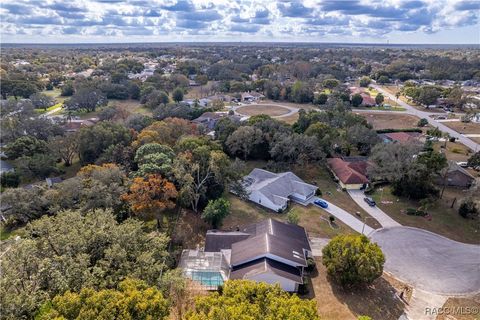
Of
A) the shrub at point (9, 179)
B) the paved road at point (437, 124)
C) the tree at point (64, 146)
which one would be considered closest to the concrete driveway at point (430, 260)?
the paved road at point (437, 124)

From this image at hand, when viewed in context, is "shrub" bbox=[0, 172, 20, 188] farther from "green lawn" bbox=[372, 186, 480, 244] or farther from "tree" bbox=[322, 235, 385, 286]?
"green lawn" bbox=[372, 186, 480, 244]

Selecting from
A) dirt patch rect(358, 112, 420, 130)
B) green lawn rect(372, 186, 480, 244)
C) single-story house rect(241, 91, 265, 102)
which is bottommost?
green lawn rect(372, 186, 480, 244)

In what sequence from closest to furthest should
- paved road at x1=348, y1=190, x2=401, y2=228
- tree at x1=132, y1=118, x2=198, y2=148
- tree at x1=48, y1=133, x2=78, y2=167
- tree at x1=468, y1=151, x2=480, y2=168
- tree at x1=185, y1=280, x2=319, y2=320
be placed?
1. tree at x1=185, y1=280, x2=319, y2=320
2. paved road at x1=348, y1=190, x2=401, y2=228
3. tree at x1=132, y1=118, x2=198, y2=148
4. tree at x1=468, y1=151, x2=480, y2=168
5. tree at x1=48, y1=133, x2=78, y2=167

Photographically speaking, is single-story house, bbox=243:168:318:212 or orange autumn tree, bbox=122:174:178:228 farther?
single-story house, bbox=243:168:318:212

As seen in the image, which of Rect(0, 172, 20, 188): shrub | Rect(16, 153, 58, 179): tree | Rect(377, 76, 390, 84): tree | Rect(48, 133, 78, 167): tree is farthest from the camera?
Rect(377, 76, 390, 84): tree

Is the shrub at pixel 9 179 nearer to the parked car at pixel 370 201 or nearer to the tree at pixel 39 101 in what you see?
the parked car at pixel 370 201

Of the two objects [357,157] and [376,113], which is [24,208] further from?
[376,113]

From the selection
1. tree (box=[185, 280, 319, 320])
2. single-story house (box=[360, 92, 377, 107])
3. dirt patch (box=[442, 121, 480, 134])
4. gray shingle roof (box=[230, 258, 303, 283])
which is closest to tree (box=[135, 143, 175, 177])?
gray shingle roof (box=[230, 258, 303, 283])

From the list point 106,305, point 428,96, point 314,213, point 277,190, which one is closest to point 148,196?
point 106,305

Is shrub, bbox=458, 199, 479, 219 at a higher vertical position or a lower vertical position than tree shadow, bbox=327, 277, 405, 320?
higher
